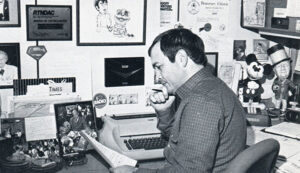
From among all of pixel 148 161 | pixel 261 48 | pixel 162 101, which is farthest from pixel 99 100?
pixel 261 48

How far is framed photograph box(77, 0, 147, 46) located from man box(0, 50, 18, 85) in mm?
348

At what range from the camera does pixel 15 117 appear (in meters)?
2.05

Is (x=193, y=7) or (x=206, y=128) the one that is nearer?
(x=206, y=128)

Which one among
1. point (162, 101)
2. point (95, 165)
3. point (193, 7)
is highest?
point (193, 7)

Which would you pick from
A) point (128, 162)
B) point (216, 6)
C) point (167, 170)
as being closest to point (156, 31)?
point (216, 6)

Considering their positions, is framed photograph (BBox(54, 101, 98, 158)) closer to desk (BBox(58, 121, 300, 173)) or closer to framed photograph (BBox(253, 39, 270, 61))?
desk (BBox(58, 121, 300, 173))

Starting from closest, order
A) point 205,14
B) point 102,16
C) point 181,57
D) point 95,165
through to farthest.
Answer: point 181,57 → point 95,165 → point 102,16 → point 205,14

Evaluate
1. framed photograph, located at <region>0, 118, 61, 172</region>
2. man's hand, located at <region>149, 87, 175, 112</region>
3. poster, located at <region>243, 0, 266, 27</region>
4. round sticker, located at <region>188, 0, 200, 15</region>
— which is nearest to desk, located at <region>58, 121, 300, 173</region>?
framed photograph, located at <region>0, 118, 61, 172</region>

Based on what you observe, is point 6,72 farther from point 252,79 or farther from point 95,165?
point 252,79

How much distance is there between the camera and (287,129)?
235 cm

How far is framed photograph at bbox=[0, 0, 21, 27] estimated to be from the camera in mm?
1990

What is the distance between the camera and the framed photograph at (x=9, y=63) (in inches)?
80.4

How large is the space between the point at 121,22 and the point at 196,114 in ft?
3.27

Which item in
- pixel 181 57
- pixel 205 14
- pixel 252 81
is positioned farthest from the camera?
pixel 252 81
